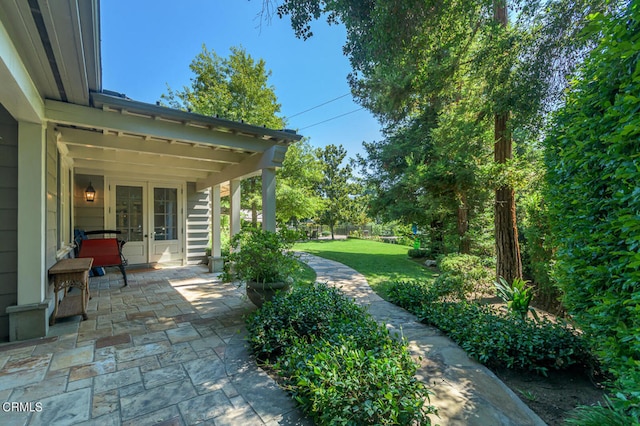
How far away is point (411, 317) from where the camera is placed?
3.70 metres

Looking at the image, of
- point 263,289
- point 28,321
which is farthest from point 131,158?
point 263,289

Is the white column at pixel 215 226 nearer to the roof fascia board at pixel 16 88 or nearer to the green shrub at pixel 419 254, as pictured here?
the roof fascia board at pixel 16 88

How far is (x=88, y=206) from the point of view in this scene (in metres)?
6.15

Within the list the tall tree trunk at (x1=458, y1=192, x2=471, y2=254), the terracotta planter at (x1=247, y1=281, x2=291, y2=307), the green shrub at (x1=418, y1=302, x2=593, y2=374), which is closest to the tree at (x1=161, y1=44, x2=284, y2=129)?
the tall tree trunk at (x1=458, y1=192, x2=471, y2=254)

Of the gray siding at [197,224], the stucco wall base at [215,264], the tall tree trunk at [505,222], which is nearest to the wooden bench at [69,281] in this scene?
the stucco wall base at [215,264]

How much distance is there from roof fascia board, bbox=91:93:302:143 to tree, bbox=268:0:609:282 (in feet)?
4.45

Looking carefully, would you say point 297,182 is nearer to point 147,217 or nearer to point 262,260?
point 147,217

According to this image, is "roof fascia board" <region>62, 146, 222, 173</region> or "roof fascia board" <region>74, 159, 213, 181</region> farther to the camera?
"roof fascia board" <region>74, 159, 213, 181</region>

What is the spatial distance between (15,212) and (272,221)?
277 cm

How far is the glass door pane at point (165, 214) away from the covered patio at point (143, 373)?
10.7ft

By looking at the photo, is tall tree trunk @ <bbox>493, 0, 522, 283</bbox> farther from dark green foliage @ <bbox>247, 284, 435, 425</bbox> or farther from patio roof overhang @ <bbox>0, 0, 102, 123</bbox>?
patio roof overhang @ <bbox>0, 0, 102, 123</bbox>

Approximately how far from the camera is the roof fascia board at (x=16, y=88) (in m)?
1.80

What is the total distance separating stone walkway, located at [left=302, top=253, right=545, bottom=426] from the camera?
1.79m

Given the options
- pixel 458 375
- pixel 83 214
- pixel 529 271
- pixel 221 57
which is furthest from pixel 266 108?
pixel 458 375
